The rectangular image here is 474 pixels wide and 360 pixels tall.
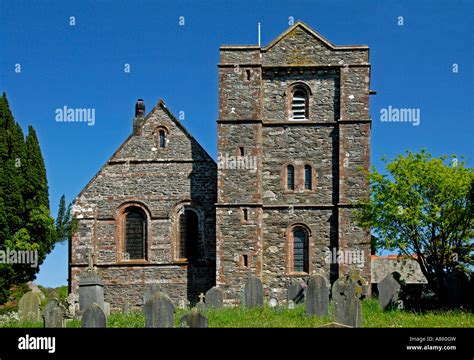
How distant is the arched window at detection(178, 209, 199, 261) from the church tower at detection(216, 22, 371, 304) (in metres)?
2.14

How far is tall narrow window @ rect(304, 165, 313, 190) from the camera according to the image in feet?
113

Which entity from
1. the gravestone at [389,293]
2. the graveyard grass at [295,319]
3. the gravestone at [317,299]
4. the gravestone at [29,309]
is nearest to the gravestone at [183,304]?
the graveyard grass at [295,319]

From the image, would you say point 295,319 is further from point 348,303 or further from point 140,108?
point 140,108

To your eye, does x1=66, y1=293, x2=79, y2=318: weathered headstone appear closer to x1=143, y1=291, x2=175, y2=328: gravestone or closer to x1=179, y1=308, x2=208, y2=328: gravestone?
x1=143, y1=291, x2=175, y2=328: gravestone

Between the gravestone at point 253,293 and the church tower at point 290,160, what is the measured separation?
508 centimetres

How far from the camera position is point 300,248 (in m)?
34.3

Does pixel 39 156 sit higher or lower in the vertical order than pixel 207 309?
higher

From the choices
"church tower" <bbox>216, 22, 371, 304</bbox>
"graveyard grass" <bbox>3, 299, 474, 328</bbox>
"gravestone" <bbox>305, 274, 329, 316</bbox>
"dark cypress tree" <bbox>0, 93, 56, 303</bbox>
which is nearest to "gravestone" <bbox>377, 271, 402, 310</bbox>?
"graveyard grass" <bbox>3, 299, 474, 328</bbox>

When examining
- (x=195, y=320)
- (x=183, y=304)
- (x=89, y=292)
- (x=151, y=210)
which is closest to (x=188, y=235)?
(x=151, y=210)
